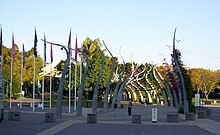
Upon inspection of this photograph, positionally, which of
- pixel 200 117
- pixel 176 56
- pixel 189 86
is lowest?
pixel 200 117

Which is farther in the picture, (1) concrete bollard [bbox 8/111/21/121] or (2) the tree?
(2) the tree

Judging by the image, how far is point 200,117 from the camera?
106 feet

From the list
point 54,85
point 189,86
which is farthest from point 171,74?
point 54,85

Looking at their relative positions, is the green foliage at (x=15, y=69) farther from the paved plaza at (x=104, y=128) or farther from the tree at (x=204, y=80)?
the paved plaza at (x=104, y=128)

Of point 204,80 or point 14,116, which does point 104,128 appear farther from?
point 204,80

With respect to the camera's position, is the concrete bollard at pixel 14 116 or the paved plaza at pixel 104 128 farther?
the concrete bollard at pixel 14 116

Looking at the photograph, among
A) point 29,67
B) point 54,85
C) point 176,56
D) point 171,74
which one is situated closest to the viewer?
point 176,56

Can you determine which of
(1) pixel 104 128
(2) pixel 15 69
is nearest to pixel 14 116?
(1) pixel 104 128

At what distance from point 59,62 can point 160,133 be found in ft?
236

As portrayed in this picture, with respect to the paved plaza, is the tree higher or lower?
higher

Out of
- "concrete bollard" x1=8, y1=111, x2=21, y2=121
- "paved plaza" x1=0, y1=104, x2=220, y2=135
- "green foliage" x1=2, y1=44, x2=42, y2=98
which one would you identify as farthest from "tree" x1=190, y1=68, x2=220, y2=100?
"concrete bollard" x1=8, y1=111, x2=21, y2=121

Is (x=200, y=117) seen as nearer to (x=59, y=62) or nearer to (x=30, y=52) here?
(x=59, y=62)

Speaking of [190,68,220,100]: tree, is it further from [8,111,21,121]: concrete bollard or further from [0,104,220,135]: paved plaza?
[8,111,21,121]: concrete bollard

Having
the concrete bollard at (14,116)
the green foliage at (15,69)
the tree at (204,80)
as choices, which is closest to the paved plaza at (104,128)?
the concrete bollard at (14,116)
